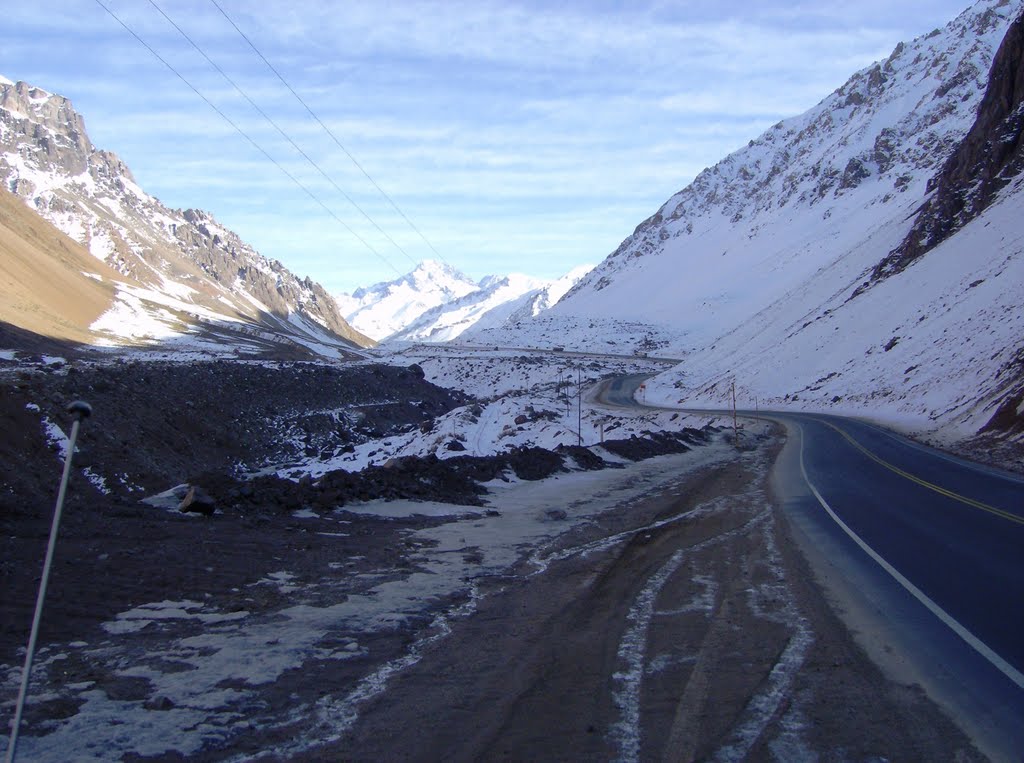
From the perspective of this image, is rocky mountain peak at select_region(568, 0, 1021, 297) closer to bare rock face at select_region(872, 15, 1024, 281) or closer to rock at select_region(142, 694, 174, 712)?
bare rock face at select_region(872, 15, 1024, 281)

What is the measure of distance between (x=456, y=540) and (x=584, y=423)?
104 ft

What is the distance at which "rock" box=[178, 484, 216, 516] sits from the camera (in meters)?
11.4

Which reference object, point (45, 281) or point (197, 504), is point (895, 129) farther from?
point (197, 504)

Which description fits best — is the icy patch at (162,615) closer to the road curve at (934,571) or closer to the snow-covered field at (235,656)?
the snow-covered field at (235,656)

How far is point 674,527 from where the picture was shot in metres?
12.6

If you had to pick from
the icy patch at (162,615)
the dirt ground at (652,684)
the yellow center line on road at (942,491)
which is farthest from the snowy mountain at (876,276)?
the icy patch at (162,615)

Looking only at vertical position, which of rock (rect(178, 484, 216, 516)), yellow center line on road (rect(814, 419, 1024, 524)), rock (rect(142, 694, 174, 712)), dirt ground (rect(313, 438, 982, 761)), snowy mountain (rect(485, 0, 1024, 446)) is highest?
snowy mountain (rect(485, 0, 1024, 446))

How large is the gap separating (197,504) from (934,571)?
32.8ft

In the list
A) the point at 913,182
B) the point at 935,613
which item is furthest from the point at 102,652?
the point at 913,182

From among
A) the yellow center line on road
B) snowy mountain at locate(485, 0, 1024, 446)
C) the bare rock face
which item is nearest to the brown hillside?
snowy mountain at locate(485, 0, 1024, 446)

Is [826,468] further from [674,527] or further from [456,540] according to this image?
[456,540]

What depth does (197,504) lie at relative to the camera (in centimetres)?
1143

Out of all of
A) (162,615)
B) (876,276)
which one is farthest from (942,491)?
(876,276)

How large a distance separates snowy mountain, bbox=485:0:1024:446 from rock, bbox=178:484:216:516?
25.8m
